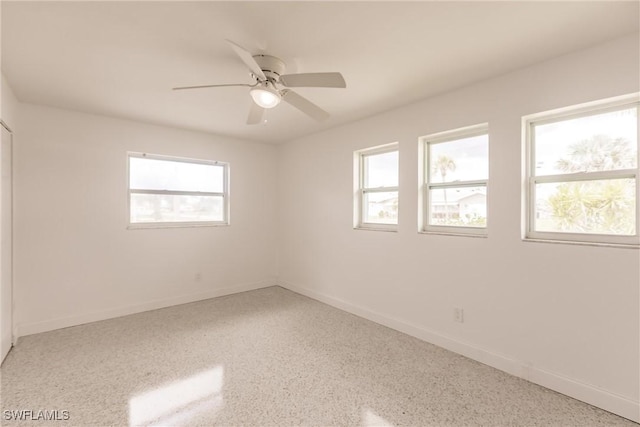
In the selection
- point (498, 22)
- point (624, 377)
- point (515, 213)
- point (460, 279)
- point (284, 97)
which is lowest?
point (624, 377)

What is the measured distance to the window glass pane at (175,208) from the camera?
380 cm

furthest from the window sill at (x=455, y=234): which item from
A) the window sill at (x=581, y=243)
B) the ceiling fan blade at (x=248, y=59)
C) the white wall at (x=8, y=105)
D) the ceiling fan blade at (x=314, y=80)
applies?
the white wall at (x=8, y=105)

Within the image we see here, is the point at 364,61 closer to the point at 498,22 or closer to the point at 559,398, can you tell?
the point at 498,22

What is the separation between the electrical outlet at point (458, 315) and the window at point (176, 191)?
342cm

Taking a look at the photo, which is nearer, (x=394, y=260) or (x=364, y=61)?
(x=364, y=61)

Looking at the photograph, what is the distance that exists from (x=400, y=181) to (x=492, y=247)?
1149 millimetres

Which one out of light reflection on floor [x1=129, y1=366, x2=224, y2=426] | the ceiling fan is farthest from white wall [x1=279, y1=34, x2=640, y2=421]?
light reflection on floor [x1=129, y1=366, x2=224, y2=426]

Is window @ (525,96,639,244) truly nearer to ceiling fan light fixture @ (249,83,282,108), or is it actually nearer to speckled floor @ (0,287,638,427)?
speckled floor @ (0,287,638,427)

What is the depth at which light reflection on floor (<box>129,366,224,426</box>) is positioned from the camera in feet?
5.97

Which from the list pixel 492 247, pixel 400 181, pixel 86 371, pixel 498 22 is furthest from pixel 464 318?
pixel 86 371

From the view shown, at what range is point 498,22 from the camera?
1.75 meters

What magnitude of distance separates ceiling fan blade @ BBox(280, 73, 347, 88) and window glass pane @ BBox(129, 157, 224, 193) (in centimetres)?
279

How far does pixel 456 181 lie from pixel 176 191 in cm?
364

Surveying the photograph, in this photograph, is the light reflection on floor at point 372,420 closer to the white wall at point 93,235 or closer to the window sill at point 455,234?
the window sill at point 455,234
